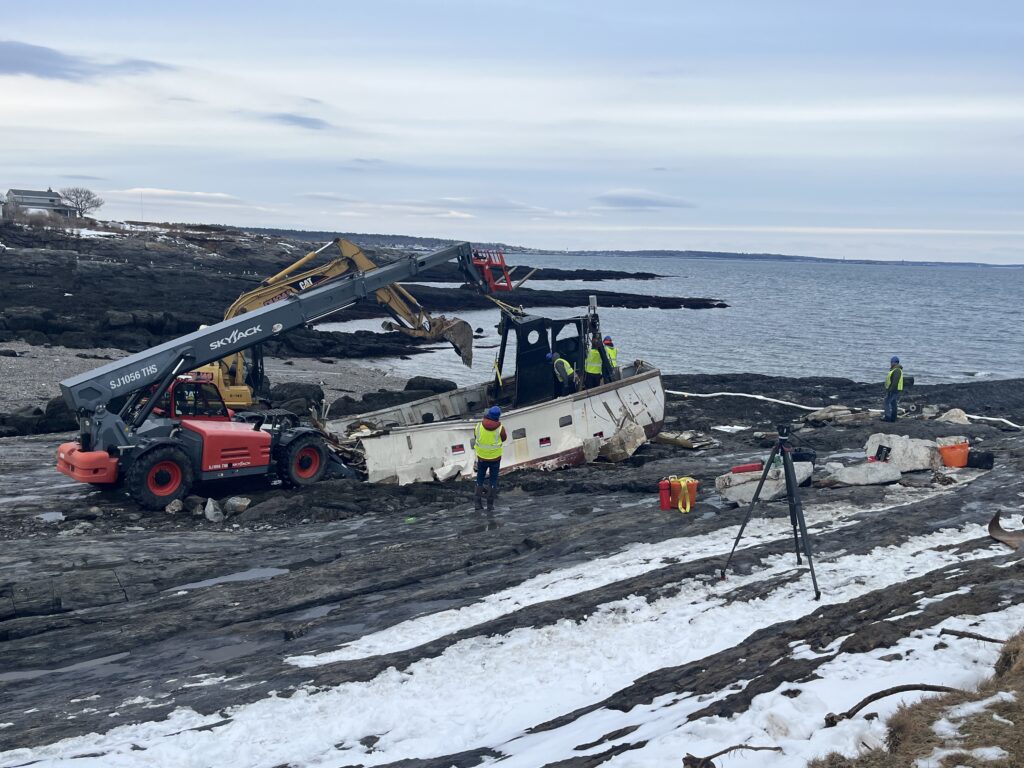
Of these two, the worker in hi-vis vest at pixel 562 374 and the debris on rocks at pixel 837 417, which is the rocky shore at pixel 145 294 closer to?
the worker in hi-vis vest at pixel 562 374

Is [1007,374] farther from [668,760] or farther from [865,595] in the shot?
[668,760]

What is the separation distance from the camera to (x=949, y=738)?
544 cm

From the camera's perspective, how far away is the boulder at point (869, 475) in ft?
47.7

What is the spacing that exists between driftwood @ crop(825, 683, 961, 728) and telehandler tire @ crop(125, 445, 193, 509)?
36.1 feet

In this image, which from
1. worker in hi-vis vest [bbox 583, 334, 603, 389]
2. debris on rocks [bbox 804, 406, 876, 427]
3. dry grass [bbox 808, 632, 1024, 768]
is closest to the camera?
dry grass [bbox 808, 632, 1024, 768]

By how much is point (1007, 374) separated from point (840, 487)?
117ft

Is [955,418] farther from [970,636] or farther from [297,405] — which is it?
[297,405]

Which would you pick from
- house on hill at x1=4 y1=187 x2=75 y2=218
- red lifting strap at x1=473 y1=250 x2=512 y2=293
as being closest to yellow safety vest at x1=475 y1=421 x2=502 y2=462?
red lifting strap at x1=473 y1=250 x2=512 y2=293

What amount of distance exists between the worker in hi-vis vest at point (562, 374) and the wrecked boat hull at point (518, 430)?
912 millimetres

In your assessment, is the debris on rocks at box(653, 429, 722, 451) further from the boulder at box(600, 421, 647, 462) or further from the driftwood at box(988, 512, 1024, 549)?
the driftwood at box(988, 512, 1024, 549)

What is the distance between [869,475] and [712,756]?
1002 cm

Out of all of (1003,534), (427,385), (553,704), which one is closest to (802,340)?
(427,385)

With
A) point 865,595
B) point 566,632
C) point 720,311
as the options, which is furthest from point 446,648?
point 720,311

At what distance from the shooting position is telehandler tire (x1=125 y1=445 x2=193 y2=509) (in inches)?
549
